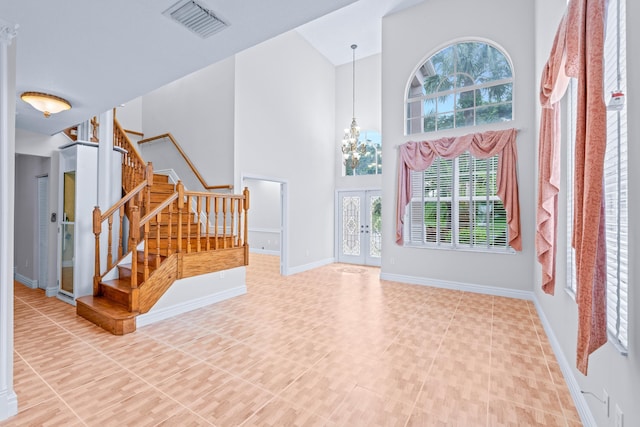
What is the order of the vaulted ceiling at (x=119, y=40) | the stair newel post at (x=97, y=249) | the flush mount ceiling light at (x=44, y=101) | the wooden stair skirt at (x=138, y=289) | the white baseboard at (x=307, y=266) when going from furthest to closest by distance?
1. the white baseboard at (x=307, y=266)
2. the stair newel post at (x=97, y=249)
3. the wooden stair skirt at (x=138, y=289)
4. the flush mount ceiling light at (x=44, y=101)
5. the vaulted ceiling at (x=119, y=40)

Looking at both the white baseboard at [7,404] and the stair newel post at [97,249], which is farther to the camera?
the stair newel post at [97,249]

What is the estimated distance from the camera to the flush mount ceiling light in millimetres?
3047

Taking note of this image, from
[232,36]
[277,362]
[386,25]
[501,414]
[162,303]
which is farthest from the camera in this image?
[386,25]

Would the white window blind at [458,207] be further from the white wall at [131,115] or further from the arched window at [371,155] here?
the white wall at [131,115]

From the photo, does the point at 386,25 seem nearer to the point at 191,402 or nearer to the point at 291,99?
the point at 291,99

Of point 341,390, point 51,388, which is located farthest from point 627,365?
point 51,388

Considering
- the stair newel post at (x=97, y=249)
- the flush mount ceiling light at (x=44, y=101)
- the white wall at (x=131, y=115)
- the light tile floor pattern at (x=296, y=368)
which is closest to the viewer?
the light tile floor pattern at (x=296, y=368)

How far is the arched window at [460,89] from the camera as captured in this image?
16.5 ft

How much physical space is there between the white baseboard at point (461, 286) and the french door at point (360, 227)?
5.24 feet

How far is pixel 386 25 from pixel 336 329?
6071 mm

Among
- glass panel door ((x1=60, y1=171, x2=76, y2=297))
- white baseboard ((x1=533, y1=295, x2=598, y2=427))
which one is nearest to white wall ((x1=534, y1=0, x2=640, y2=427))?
white baseboard ((x1=533, y1=295, x2=598, y2=427))

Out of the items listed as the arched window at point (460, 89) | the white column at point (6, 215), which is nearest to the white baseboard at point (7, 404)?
the white column at point (6, 215)

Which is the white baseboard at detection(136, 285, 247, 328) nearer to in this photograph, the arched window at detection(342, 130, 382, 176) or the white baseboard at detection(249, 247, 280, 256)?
the arched window at detection(342, 130, 382, 176)

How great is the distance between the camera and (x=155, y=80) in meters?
2.88
